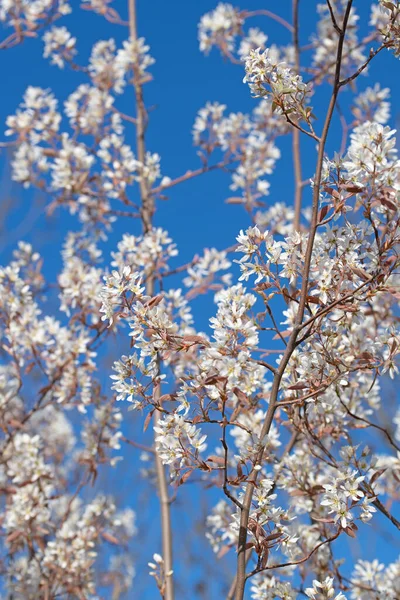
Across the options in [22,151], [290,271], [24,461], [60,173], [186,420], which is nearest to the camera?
[186,420]

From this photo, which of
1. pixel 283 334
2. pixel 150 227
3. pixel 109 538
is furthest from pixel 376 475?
pixel 150 227

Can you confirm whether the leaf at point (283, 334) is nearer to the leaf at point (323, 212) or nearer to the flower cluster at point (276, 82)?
the leaf at point (323, 212)

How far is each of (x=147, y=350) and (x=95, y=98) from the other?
10.2 ft

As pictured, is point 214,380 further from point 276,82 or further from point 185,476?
point 276,82

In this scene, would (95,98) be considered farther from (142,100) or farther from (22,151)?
(22,151)

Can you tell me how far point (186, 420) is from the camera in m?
1.61

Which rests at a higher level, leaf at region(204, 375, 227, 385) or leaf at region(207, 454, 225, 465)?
leaf at region(204, 375, 227, 385)

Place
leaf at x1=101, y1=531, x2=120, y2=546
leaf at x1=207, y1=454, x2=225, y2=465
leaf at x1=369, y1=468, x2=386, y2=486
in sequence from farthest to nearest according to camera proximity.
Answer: leaf at x1=101, y1=531, x2=120, y2=546
leaf at x1=369, y1=468, x2=386, y2=486
leaf at x1=207, y1=454, x2=225, y2=465

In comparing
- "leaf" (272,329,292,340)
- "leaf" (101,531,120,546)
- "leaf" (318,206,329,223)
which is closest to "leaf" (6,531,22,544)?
"leaf" (101,531,120,546)

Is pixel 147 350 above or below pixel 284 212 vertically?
below

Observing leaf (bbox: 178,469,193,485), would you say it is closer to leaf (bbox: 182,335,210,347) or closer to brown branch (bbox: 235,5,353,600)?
brown branch (bbox: 235,5,353,600)

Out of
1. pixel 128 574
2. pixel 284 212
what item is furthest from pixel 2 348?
pixel 128 574

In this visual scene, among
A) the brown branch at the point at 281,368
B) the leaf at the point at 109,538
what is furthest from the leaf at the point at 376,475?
the leaf at the point at 109,538

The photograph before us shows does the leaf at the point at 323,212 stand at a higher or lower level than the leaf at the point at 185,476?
higher
